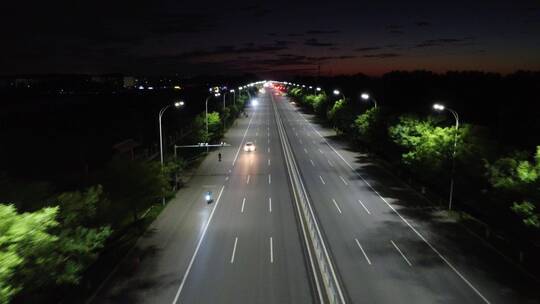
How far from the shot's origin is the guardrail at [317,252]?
2181 centimetres

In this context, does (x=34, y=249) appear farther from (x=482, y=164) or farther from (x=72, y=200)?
(x=482, y=164)

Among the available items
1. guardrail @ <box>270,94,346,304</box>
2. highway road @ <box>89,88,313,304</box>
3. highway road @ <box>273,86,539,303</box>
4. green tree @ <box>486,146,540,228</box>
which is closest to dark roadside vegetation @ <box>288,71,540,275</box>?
green tree @ <box>486,146,540,228</box>

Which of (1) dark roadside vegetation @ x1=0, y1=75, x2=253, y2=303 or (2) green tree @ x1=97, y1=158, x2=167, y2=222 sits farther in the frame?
(2) green tree @ x1=97, y1=158, x2=167, y2=222

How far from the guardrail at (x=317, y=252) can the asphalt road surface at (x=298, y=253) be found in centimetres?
47

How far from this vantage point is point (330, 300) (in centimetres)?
2088

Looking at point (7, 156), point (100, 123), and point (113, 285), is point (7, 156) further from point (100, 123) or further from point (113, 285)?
point (113, 285)

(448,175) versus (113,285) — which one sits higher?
(448,175)

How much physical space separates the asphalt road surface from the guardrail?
0.47 metres

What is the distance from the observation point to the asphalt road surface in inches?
874

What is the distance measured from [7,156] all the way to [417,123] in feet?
154

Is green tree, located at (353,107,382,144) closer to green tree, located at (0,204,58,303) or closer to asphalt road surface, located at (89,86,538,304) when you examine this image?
asphalt road surface, located at (89,86,538,304)

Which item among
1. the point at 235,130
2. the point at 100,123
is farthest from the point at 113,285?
the point at 235,130

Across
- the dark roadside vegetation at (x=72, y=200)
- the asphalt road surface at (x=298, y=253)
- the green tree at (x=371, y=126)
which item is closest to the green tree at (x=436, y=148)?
the asphalt road surface at (x=298, y=253)

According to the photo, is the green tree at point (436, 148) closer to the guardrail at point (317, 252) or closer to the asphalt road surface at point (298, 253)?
the asphalt road surface at point (298, 253)
